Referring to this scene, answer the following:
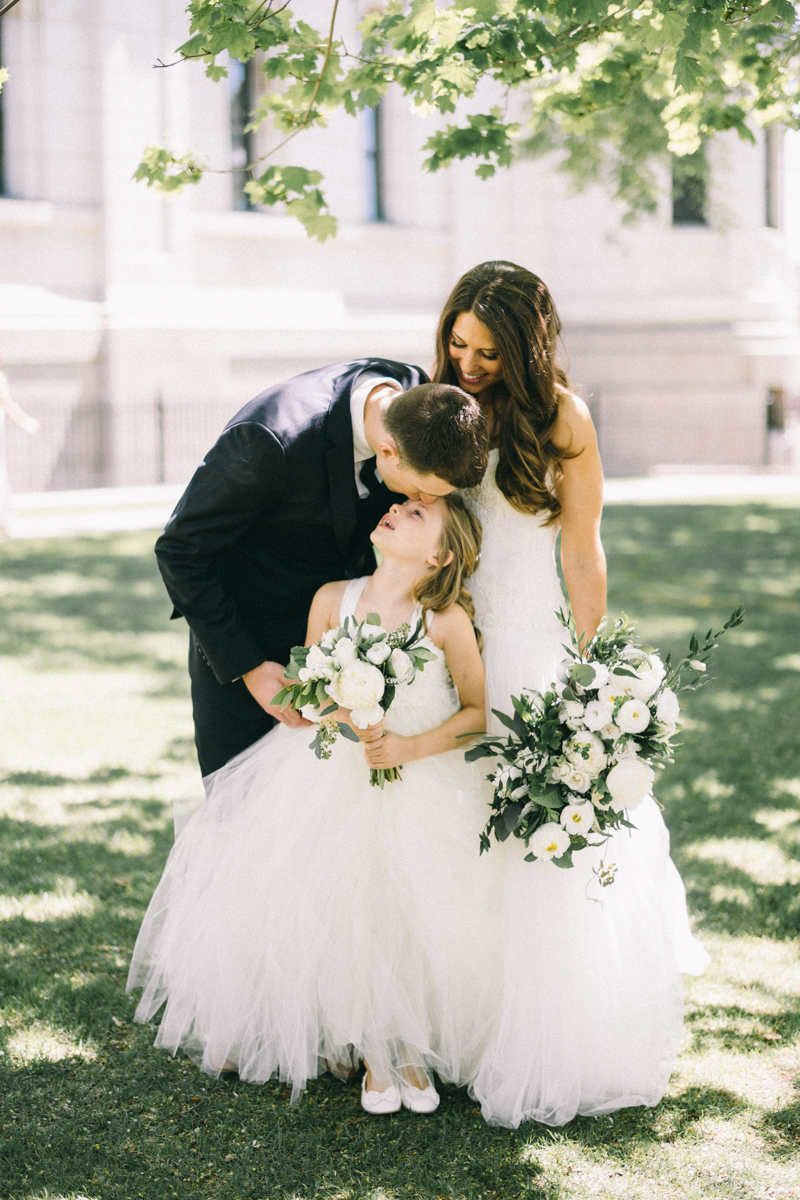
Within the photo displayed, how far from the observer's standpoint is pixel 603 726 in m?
3.17

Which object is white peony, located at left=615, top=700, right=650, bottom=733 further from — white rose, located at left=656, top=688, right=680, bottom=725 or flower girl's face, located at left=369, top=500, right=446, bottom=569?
flower girl's face, located at left=369, top=500, right=446, bottom=569

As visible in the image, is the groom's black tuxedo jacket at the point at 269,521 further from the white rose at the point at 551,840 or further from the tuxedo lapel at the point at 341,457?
the white rose at the point at 551,840

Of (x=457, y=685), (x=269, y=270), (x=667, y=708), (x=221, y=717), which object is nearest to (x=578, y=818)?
(x=667, y=708)

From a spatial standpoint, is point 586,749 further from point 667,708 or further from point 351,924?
point 351,924

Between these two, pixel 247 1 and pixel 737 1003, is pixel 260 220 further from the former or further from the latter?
pixel 737 1003

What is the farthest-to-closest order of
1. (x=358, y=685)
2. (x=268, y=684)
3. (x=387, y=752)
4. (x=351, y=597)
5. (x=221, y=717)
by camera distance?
(x=221, y=717), (x=268, y=684), (x=351, y=597), (x=387, y=752), (x=358, y=685)

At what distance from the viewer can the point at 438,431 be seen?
315cm

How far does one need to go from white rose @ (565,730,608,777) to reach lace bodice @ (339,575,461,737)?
0.47 meters

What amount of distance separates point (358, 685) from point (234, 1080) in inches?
55.4

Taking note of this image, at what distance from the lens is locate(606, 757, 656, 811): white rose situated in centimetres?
316

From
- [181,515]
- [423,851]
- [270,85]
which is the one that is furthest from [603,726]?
[270,85]

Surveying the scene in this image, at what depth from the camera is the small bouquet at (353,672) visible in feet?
9.88

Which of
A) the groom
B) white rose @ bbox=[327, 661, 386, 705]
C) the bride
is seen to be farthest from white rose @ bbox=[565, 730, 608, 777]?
the groom

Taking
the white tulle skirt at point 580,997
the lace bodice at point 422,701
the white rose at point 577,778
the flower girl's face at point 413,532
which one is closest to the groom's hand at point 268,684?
the lace bodice at point 422,701
